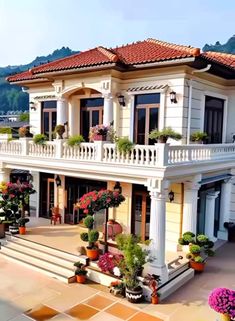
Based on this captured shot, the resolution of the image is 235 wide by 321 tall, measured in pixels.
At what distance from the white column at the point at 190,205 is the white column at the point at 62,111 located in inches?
246

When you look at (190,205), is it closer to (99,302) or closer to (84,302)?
(99,302)

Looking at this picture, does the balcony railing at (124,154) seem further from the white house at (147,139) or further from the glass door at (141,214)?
the glass door at (141,214)

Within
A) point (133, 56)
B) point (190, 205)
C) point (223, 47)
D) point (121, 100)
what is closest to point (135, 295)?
point (190, 205)

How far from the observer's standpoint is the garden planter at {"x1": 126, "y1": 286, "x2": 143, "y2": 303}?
29.4 feet

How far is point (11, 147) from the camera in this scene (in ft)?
46.2

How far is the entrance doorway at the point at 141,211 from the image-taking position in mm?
12836

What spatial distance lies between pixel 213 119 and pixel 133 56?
447cm

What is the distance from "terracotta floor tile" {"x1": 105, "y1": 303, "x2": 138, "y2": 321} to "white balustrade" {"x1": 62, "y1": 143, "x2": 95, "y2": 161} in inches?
183

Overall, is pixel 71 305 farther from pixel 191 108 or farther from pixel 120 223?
pixel 191 108

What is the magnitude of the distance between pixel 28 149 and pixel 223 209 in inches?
355

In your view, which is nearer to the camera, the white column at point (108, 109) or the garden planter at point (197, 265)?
the garden planter at point (197, 265)

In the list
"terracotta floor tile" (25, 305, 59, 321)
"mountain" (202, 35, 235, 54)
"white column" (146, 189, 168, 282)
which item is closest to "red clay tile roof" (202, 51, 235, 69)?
"white column" (146, 189, 168, 282)

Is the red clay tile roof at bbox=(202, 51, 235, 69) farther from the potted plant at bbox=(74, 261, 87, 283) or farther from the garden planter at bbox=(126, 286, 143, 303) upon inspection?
the potted plant at bbox=(74, 261, 87, 283)

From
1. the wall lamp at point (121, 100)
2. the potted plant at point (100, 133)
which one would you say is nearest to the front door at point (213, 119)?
the wall lamp at point (121, 100)
